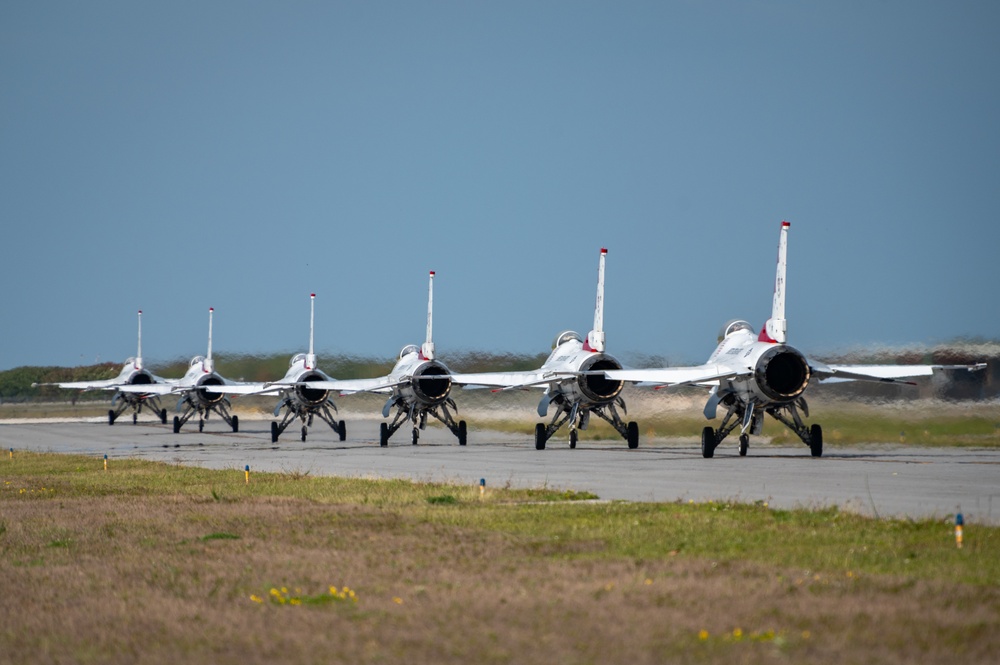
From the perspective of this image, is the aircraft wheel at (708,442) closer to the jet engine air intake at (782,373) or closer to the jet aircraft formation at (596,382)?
the jet aircraft formation at (596,382)

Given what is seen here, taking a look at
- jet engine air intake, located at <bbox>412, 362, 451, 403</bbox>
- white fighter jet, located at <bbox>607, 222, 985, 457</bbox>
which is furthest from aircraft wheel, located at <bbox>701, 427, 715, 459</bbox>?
jet engine air intake, located at <bbox>412, 362, 451, 403</bbox>

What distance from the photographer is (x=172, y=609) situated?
10648 millimetres

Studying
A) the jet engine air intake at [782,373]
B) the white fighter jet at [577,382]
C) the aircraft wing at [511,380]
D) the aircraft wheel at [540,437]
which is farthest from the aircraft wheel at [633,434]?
the jet engine air intake at [782,373]

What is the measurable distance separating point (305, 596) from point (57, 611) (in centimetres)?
217

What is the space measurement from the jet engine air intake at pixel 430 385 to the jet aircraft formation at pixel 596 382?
0.04 meters

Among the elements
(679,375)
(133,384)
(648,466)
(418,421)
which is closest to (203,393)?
(133,384)

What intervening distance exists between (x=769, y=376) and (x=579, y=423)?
12.0 metres

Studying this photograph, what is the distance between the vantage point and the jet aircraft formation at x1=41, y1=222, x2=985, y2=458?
31719 millimetres

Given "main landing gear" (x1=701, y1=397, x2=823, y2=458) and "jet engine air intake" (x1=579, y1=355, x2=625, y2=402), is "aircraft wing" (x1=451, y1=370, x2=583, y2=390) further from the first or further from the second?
"main landing gear" (x1=701, y1=397, x2=823, y2=458)

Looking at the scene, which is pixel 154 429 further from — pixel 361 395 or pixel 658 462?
pixel 658 462

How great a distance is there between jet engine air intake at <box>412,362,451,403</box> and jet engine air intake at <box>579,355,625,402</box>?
22.2 feet

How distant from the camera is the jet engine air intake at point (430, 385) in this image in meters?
45.2

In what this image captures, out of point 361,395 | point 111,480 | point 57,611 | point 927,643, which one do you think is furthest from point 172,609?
point 361,395

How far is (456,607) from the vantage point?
10.3 meters
